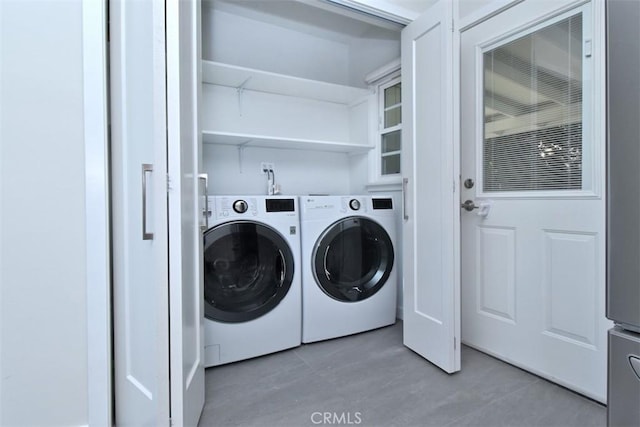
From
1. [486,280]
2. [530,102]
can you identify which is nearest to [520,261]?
[486,280]

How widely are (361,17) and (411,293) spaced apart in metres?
1.65

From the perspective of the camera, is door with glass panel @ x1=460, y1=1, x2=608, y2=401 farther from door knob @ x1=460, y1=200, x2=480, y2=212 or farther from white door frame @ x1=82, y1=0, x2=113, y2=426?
white door frame @ x1=82, y1=0, x2=113, y2=426

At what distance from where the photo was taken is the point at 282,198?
1975mm

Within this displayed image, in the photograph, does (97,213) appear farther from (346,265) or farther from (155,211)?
(346,265)

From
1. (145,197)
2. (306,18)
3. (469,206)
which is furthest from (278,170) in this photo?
(145,197)

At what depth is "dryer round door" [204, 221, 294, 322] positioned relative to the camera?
69.3 inches

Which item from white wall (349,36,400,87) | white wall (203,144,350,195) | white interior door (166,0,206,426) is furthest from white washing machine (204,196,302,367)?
white wall (349,36,400,87)

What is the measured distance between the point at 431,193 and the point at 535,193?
49 cm

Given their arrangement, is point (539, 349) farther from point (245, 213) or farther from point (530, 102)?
point (245, 213)

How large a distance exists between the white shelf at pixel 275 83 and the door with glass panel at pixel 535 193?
3.24ft

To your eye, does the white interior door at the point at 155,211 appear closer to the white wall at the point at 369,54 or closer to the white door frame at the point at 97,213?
the white door frame at the point at 97,213

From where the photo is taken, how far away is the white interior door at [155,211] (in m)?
0.95

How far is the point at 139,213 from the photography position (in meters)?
1.05

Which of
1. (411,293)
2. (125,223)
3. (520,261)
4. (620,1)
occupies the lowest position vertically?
(411,293)
